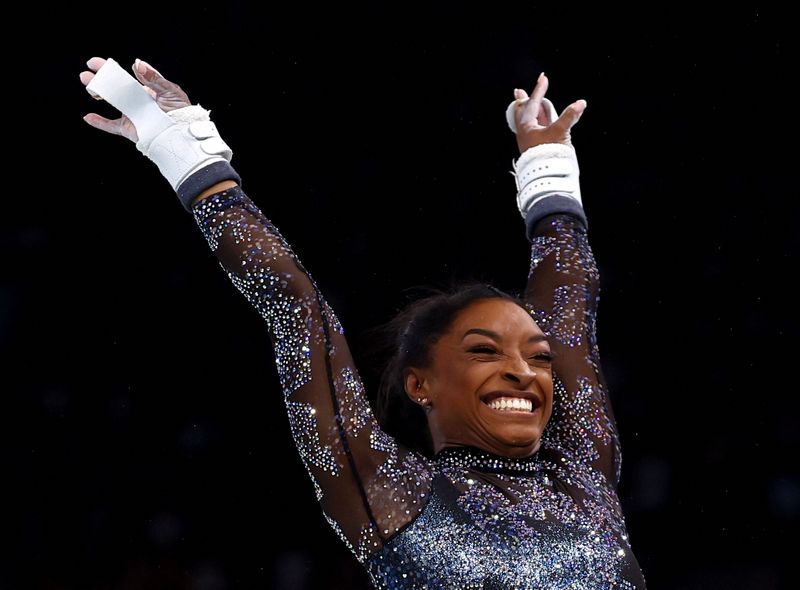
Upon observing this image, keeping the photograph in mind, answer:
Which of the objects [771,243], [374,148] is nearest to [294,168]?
[374,148]

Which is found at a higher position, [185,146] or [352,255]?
[185,146]

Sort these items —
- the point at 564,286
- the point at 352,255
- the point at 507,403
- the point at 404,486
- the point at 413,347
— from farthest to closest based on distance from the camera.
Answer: the point at 352,255 → the point at 564,286 → the point at 413,347 → the point at 507,403 → the point at 404,486

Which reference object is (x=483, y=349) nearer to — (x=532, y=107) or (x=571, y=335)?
(x=571, y=335)

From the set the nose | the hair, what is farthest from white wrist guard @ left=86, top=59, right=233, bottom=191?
the nose

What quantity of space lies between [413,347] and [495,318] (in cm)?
14

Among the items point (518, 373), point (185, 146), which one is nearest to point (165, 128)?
point (185, 146)

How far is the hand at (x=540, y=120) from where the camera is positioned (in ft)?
6.81

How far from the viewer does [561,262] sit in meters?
1.96

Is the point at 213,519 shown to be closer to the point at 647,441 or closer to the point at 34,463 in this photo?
the point at 34,463

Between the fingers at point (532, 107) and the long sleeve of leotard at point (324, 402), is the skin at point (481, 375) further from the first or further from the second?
the fingers at point (532, 107)

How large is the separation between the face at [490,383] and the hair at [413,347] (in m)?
0.03

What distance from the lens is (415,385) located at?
1769 mm

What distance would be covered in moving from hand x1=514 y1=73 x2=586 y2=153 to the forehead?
429mm

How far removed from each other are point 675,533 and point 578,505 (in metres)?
1.23
